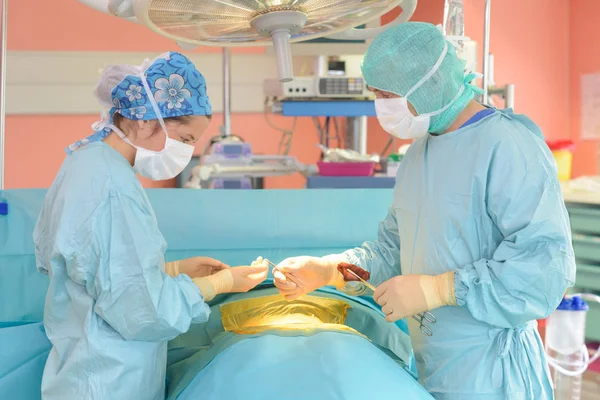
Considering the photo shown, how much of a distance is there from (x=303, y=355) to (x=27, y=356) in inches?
24.2

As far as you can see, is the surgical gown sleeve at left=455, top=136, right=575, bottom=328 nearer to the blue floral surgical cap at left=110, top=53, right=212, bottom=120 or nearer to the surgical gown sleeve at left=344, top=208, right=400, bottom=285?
the surgical gown sleeve at left=344, top=208, right=400, bottom=285

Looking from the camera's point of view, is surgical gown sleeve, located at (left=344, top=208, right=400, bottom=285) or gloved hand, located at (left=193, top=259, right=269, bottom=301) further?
surgical gown sleeve, located at (left=344, top=208, right=400, bottom=285)

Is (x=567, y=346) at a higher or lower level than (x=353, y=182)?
lower

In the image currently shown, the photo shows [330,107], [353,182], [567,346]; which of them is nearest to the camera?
[353,182]

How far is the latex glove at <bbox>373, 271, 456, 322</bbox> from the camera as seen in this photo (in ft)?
4.28

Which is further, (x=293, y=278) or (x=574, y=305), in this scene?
(x=574, y=305)

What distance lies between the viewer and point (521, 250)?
4.11 feet

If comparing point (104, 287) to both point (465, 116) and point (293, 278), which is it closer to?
point (293, 278)

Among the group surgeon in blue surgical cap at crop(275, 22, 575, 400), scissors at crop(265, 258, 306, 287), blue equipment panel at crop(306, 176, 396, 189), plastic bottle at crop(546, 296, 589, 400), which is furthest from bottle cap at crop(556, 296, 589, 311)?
scissors at crop(265, 258, 306, 287)

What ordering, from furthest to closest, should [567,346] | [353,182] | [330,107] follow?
1. [567,346]
2. [330,107]
3. [353,182]

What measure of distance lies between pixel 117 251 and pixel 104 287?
0.23 feet

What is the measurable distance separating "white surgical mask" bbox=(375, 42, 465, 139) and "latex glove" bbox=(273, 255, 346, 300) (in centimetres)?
42

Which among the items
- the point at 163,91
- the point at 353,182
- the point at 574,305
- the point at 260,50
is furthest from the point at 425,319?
the point at 260,50

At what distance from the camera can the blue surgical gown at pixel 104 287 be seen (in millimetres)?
1190
